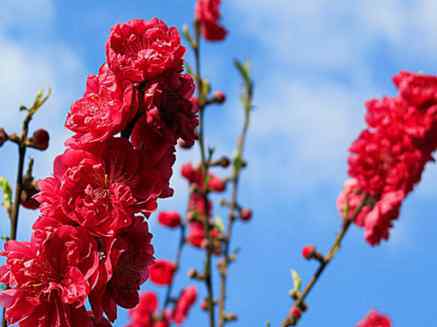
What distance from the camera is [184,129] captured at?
1.88 m

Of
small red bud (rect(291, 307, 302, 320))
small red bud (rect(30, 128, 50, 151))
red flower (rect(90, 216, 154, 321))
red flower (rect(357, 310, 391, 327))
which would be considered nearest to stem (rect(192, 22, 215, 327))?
small red bud (rect(291, 307, 302, 320))

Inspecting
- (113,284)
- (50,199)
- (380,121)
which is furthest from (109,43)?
(380,121)

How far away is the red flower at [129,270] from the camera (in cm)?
182

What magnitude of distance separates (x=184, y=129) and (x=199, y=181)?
12.9 feet

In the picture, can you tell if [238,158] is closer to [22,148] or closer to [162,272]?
[162,272]

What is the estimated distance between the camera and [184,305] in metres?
6.79

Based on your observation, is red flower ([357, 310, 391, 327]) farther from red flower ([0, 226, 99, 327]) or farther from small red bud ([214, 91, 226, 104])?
small red bud ([214, 91, 226, 104])

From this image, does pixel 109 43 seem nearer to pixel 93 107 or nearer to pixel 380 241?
pixel 93 107

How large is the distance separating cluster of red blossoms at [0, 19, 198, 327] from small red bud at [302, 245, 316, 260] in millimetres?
1853

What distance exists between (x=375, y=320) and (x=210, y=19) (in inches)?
125

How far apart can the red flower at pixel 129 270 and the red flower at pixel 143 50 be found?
→ 1.18 feet

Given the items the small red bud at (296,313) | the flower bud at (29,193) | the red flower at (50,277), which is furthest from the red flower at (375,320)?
the red flower at (50,277)

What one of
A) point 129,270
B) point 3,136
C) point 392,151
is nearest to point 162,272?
point 392,151

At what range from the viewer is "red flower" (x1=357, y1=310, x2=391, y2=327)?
9.81 ft
